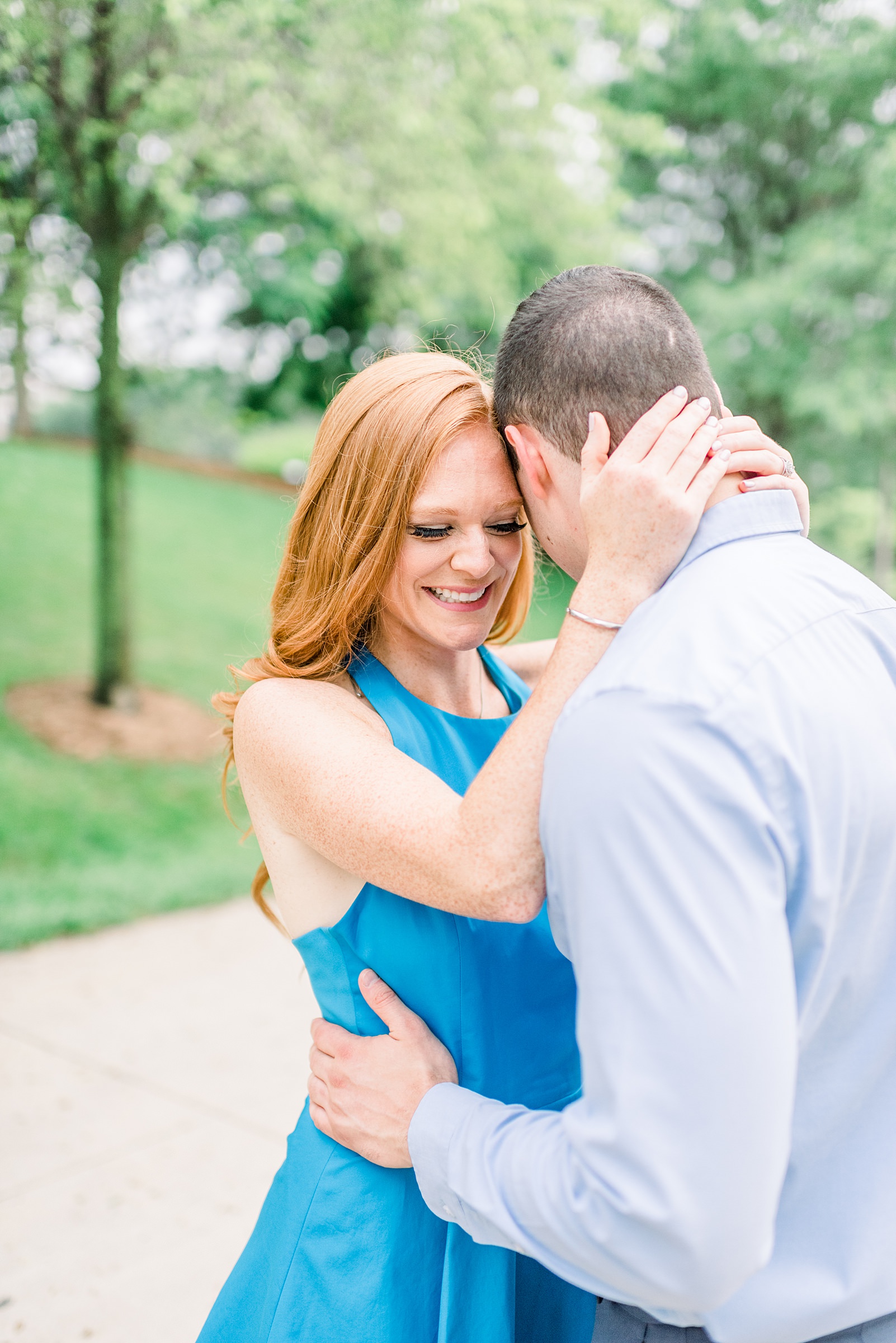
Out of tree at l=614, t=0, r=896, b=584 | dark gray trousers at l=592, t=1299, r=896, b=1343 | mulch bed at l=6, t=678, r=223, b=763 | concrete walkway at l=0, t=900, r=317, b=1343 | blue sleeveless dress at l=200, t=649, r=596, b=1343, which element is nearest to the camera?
dark gray trousers at l=592, t=1299, r=896, b=1343

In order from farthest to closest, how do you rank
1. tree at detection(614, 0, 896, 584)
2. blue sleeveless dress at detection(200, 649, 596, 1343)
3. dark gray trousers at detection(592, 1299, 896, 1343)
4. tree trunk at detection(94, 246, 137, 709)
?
tree at detection(614, 0, 896, 584) → tree trunk at detection(94, 246, 137, 709) → blue sleeveless dress at detection(200, 649, 596, 1343) → dark gray trousers at detection(592, 1299, 896, 1343)

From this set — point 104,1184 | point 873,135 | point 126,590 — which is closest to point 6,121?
point 126,590

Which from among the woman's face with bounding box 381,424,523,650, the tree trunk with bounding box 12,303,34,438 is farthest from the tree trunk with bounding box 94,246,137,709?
the woman's face with bounding box 381,424,523,650

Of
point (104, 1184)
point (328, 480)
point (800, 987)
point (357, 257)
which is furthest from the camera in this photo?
point (357, 257)

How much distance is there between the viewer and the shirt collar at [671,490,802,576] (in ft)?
4.32

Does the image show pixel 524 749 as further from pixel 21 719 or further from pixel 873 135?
pixel 873 135

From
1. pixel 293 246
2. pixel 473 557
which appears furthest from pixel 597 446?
pixel 293 246

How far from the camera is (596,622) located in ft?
4.42

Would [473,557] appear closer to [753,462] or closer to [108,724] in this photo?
[753,462]

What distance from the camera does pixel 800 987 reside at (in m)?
1.11

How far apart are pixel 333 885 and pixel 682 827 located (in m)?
0.87

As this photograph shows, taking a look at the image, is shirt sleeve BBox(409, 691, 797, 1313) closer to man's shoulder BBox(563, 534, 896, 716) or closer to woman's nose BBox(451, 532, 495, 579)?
man's shoulder BBox(563, 534, 896, 716)

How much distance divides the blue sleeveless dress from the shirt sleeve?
662 millimetres

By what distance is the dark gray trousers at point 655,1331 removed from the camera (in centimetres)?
124
